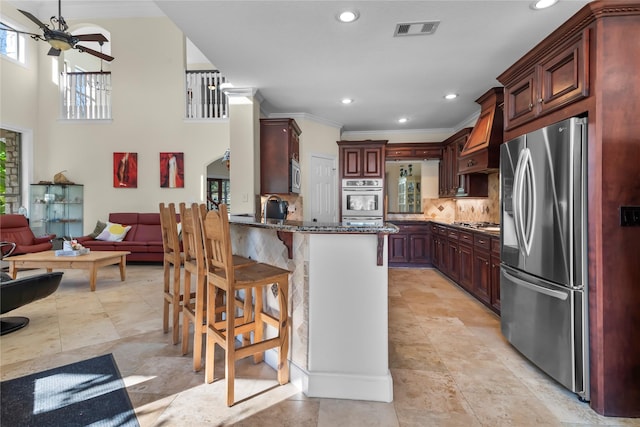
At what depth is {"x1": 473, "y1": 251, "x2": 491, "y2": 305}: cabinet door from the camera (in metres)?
3.34

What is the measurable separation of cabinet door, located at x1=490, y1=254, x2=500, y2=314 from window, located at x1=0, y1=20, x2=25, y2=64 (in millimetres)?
8904

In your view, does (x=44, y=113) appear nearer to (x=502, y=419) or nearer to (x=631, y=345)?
(x=502, y=419)

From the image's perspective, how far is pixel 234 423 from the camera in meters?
1.62

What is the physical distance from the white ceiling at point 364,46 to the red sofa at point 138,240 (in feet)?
11.6

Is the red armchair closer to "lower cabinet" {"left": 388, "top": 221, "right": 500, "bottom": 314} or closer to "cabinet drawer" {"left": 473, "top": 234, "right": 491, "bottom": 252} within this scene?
"lower cabinet" {"left": 388, "top": 221, "right": 500, "bottom": 314}

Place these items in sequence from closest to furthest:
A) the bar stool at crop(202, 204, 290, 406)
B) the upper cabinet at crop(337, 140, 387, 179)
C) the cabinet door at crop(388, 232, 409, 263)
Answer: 1. the bar stool at crop(202, 204, 290, 406)
2. the cabinet door at crop(388, 232, 409, 263)
3. the upper cabinet at crop(337, 140, 387, 179)

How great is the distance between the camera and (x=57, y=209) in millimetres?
6426

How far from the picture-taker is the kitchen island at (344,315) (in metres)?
1.85

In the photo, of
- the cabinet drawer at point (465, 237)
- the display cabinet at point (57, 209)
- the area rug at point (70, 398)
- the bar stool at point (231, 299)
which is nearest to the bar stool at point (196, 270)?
the bar stool at point (231, 299)

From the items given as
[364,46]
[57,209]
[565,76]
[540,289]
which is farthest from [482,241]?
[57,209]

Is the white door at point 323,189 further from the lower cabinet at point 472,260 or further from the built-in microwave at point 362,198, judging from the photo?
the lower cabinet at point 472,260

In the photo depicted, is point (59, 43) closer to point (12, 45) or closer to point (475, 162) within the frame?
→ point (12, 45)

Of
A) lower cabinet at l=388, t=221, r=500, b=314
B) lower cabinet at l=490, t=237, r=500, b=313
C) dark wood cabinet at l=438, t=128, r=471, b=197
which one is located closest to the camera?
lower cabinet at l=490, t=237, r=500, b=313

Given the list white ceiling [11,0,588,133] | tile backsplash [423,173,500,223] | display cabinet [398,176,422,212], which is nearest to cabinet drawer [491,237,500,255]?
tile backsplash [423,173,500,223]
